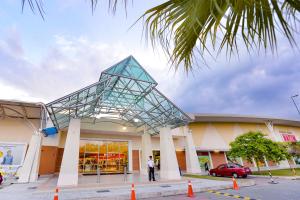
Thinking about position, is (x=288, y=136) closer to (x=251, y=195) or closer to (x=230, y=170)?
(x=230, y=170)

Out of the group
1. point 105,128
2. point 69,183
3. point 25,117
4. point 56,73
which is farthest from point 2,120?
point 69,183

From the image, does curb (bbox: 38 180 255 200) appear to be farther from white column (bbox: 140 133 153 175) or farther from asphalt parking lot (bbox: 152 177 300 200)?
white column (bbox: 140 133 153 175)

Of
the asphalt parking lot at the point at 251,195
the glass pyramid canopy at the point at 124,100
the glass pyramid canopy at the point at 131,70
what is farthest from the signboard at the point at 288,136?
the glass pyramid canopy at the point at 131,70

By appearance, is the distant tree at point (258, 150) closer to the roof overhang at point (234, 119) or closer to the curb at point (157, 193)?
the roof overhang at point (234, 119)

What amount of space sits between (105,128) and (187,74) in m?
19.2

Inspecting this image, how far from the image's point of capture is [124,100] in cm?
1553

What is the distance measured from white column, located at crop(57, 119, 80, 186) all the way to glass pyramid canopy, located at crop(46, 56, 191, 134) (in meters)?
1.16

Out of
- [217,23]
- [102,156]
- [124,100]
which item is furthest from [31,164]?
[217,23]

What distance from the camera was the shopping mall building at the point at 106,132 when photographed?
1226cm

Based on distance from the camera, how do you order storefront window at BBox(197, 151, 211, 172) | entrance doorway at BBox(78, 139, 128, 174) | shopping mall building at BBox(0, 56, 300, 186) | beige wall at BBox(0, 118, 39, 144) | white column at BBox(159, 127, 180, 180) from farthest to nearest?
storefront window at BBox(197, 151, 211, 172)
entrance doorway at BBox(78, 139, 128, 174)
beige wall at BBox(0, 118, 39, 144)
white column at BBox(159, 127, 180, 180)
shopping mall building at BBox(0, 56, 300, 186)

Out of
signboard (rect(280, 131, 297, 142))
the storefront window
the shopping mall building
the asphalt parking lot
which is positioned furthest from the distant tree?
signboard (rect(280, 131, 297, 142))

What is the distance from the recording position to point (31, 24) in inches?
60.8

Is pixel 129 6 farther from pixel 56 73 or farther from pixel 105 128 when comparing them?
pixel 105 128

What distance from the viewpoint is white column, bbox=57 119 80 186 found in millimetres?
10953
